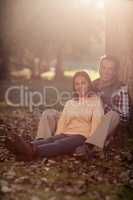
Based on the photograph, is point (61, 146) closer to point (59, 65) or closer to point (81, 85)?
point (81, 85)

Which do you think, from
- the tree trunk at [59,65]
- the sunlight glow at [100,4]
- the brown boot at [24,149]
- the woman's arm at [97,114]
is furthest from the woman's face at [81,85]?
the sunlight glow at [100,4]

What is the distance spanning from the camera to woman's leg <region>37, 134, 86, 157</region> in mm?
3789

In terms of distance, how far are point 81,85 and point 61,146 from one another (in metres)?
0.55

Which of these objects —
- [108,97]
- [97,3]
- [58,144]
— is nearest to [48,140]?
[58,144]

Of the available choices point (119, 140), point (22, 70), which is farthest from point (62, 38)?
point (119, 140)

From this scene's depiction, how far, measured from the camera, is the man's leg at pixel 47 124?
405cm

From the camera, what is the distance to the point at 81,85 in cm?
400

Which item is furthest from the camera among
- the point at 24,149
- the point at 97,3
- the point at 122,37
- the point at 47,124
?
the point at 122,37

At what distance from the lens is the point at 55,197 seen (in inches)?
127

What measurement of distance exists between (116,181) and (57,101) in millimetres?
1149

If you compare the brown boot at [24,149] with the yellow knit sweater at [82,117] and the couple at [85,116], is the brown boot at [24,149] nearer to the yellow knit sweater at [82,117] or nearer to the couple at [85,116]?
the couple at [85,116]

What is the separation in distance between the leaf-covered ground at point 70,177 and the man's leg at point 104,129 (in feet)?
0.41

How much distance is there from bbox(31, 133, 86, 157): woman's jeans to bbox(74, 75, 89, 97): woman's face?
1.25 feet

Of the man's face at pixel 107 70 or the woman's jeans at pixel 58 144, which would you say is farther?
the man's face at pixel 107 70
